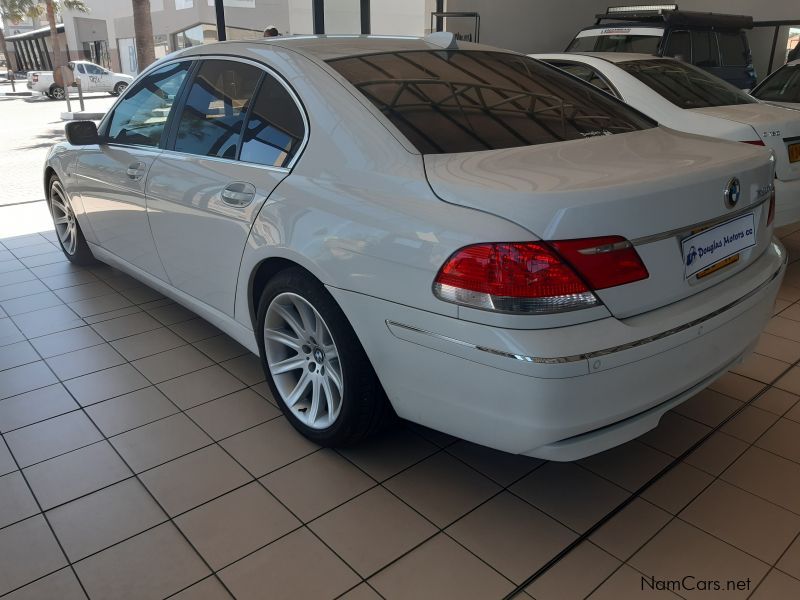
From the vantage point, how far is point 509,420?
170cm

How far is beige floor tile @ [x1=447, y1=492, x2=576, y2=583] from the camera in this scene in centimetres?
187

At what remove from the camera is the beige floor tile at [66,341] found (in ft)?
10.8

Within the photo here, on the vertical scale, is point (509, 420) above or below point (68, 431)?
above

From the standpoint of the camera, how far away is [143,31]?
1313 cm

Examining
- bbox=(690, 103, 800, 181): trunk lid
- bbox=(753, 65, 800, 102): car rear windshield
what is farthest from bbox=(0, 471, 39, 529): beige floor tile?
bbox=(753, 65, 800, 102): car rear windshield

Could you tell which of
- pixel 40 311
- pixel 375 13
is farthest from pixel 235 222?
pixel 375 13

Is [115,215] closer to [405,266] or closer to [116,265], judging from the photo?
[116,265]

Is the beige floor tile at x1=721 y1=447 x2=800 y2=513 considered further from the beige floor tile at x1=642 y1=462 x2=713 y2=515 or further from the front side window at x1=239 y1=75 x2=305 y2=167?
the front side window at x1=239 y1=75 x2=305 y2=167

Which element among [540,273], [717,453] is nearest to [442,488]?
[540,273]

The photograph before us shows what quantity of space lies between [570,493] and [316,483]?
0.86 m

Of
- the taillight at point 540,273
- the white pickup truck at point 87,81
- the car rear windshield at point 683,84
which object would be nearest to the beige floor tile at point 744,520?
the taillight at point 540,273

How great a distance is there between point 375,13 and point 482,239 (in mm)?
10063

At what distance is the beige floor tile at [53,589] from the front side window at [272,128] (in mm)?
1448

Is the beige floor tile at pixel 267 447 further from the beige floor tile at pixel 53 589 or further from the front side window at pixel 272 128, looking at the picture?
the front side window at pixel 272 128
